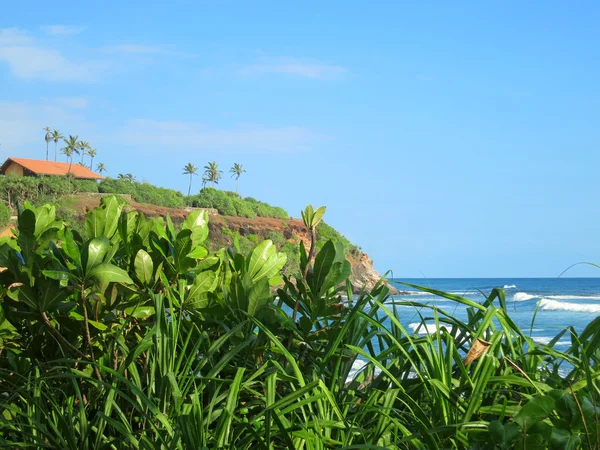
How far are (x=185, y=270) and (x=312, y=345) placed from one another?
0.30m

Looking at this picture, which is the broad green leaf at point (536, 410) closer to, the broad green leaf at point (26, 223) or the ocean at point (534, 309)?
the ocean at point (534, 309)

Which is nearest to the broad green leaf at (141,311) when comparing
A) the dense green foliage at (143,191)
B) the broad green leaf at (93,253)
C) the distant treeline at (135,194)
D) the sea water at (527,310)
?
the broad green leaf at (93,253)

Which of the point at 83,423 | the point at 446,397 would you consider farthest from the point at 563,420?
the point at 83,423

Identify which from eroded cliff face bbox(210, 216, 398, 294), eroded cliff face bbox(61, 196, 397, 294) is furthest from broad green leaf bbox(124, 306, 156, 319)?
eroded cliff face bbox(210, 216, 398, 294)

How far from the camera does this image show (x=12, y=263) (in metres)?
1.09

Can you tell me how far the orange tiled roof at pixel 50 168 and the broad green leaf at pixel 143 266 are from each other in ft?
138

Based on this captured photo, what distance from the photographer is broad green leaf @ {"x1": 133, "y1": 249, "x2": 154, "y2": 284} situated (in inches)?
42.2

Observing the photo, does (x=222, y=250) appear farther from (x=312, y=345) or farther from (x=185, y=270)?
(x=312, y=345)

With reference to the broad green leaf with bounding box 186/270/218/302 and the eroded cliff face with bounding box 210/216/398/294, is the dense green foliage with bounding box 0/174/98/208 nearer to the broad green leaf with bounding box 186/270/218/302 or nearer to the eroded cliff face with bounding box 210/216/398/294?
the eroded cliff face with bounding box 210/216/398/294

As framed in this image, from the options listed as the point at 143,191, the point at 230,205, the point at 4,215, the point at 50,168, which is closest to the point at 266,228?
the point at 230,205

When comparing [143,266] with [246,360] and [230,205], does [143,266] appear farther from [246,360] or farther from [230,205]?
[230,205]

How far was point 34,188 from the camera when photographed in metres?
34.4

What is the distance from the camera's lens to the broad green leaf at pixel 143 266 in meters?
1.07

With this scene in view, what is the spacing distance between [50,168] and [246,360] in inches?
1750
